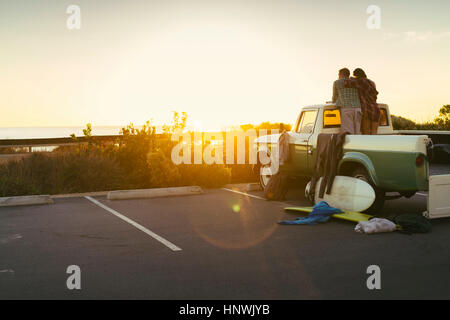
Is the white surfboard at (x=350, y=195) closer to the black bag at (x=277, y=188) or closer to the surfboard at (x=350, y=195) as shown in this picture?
the surfboard at (x=350, y=195)

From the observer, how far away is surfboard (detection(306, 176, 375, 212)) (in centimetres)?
969

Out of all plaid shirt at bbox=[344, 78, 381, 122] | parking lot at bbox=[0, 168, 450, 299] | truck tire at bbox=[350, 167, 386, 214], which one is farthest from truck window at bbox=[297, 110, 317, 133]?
parking lot at bbox=[0, 168, 450, 299]

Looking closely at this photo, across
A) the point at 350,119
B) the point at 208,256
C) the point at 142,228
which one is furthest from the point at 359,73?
the point at 208,256

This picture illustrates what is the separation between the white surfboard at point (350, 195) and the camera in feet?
31.8

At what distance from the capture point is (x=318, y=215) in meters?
9.55

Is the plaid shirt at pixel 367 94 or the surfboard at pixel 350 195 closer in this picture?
the surfboard at pixel 350 195

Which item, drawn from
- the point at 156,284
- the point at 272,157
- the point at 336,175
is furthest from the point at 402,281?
the point at 272,157

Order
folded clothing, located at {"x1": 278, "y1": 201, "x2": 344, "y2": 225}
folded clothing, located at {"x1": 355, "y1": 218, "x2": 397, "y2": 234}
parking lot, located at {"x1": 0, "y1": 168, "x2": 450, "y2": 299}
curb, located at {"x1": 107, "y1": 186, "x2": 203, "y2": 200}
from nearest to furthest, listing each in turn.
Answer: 1. parking lot, located at {"x1": 0, "y1": 168, "x2": 450, "y2": 299}
2. folded clothing, located at {"x1": 355, "y1": 218, "x2": 397, "y2": 234}
3. folded clothing, located at {"x1": 278, "y1": 201, "x2": 344, "y2": 225}
4. curb, located at {"x1": 107, "y1": 186, "x2": 203, "y2": 200}

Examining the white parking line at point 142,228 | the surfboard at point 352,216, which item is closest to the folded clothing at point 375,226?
the surfboard at point 352,216

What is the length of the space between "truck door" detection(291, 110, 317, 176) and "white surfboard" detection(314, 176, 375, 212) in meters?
1.46

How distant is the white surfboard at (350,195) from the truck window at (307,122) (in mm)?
1855

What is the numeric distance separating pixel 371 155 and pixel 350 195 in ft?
2.96

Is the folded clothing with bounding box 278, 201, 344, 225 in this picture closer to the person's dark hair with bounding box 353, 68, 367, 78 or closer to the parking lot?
the parking lot
